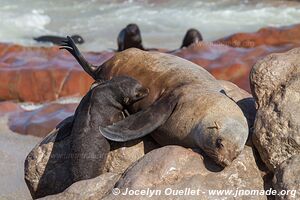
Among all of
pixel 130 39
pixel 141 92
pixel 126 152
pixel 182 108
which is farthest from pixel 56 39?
pixel 182 108

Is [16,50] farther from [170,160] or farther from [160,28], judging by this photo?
[170,160]

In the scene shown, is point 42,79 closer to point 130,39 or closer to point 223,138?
point 130,39

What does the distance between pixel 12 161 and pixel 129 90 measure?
300cm

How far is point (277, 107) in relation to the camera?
181 inches

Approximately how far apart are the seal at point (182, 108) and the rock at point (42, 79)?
5.78 metres

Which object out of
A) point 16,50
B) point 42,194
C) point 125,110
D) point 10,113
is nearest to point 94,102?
point 125,110

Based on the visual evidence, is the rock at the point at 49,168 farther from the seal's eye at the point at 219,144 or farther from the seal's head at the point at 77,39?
the seal's head at the point at 77,39

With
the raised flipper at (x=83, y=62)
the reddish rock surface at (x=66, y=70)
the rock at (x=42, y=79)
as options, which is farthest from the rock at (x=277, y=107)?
the rock at (x=42, y=79)

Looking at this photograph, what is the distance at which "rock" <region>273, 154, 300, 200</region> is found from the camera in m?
4.25

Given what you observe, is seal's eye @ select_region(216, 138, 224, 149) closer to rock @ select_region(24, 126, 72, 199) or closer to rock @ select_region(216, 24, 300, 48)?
rock @ select_region(24, 126, 72, 199)

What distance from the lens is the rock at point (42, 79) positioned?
12.0 meters

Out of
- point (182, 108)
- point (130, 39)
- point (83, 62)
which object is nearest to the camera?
point (182, 108)

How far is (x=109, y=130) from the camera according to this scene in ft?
16.8

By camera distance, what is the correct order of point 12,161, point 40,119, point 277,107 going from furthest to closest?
point 40,119 → point 12,161 → point 277,107
